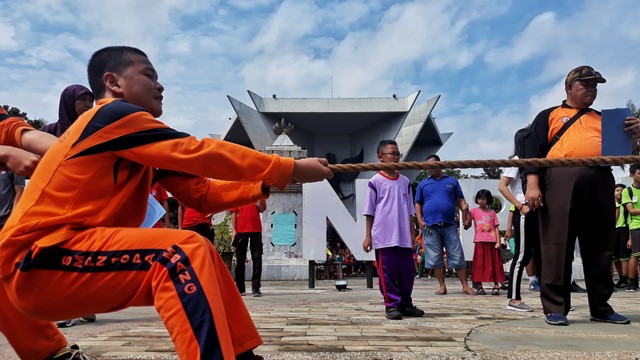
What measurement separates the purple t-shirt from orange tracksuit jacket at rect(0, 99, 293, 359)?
3.12m

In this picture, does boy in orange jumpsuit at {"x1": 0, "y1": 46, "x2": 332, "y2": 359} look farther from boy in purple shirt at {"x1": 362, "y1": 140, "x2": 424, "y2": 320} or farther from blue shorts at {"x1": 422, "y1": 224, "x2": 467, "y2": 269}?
blue shorts at {"x1": 422, "y1": 224, "x2": 467, "y2": 269}

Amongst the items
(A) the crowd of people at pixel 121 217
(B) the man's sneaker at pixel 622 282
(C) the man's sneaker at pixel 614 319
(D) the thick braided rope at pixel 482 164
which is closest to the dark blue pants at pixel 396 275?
(C) the man's sneaker at pixel 614 319

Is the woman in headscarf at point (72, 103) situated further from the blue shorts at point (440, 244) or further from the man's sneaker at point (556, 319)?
the blue shorts at point (440, 244)

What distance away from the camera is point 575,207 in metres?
4.12

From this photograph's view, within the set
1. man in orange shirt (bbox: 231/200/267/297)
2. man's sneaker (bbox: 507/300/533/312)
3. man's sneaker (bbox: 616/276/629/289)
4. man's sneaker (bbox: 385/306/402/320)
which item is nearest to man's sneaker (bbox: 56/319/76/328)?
man's sneaker (bbox: 385/306/402/320)

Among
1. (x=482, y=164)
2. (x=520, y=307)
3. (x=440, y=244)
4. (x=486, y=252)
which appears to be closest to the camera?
(x=482, y=164)

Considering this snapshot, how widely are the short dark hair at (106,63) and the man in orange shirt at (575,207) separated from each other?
128 inches

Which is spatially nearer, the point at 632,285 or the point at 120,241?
the point at 120,241

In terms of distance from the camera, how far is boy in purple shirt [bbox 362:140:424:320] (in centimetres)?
489

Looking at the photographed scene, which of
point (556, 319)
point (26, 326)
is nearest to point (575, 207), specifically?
point (556, 319)

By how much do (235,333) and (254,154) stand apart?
0.67 meters

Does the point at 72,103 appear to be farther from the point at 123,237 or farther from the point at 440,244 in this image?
the point at 440,244

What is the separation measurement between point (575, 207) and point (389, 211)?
1.68m

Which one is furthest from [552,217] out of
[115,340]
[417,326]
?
[115,340]
